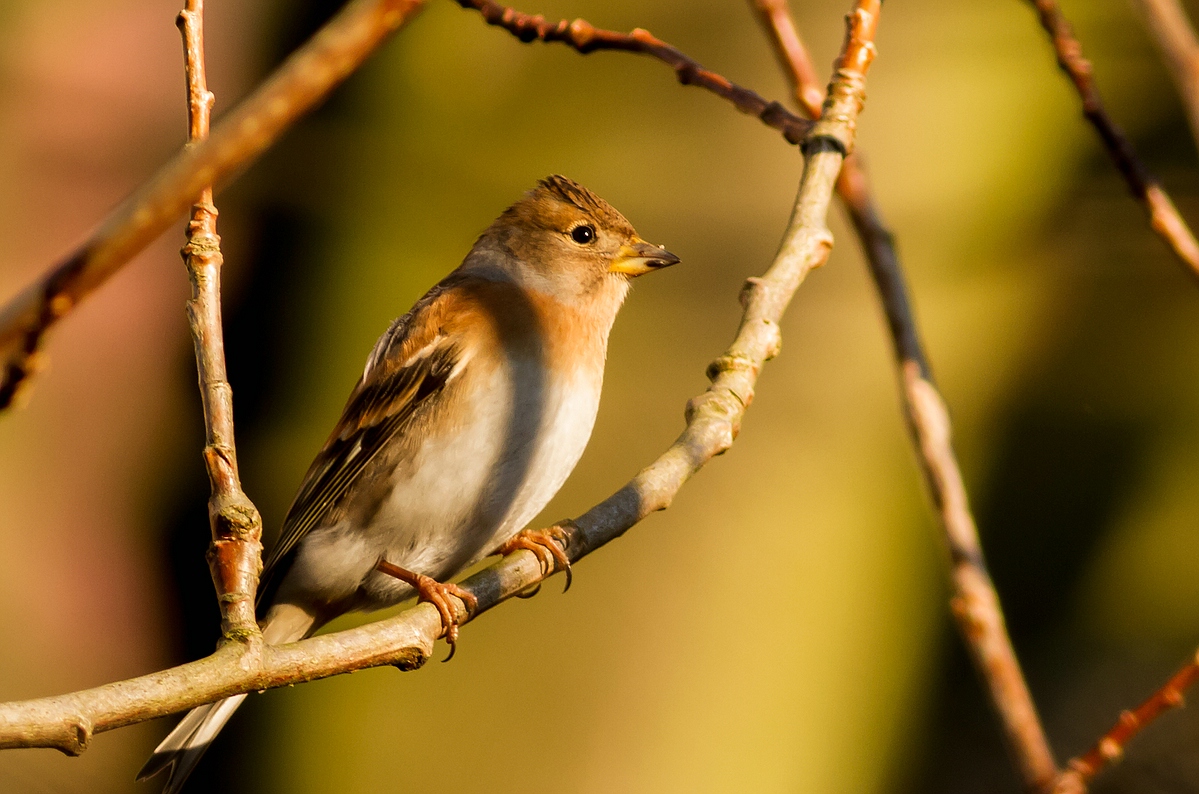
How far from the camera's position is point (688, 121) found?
587 cm

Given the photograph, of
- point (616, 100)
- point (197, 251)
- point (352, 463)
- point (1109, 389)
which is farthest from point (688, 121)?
point (197, 251)

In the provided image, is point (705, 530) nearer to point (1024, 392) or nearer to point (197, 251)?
point (1024, 392)

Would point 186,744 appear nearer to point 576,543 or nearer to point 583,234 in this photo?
point 576,543

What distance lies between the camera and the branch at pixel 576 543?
1.76 meters

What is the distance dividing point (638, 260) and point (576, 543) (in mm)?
1811

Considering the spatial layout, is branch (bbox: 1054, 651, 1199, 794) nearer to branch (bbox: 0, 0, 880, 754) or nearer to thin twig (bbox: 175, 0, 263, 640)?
branch (bbox: 0, 0, 880, 754)

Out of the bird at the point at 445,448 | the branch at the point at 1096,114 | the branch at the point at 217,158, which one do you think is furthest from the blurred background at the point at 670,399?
the branch at the point at 217,158

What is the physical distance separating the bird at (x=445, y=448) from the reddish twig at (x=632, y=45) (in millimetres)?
942

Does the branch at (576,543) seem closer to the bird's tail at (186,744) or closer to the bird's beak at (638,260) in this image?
the bird's tail at (186,744)

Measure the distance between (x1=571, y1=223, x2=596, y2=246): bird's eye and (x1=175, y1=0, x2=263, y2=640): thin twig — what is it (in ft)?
6.73

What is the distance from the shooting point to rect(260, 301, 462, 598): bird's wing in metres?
3.61

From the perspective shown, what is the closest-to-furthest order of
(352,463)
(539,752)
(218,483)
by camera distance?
(218,483) → (352,463) → (539,752)

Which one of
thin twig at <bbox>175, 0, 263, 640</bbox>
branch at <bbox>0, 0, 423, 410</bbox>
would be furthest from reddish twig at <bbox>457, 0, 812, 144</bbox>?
branch at <bbox>0, 0, 423, 410</bbox>

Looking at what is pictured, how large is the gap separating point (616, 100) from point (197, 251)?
13.0ft
